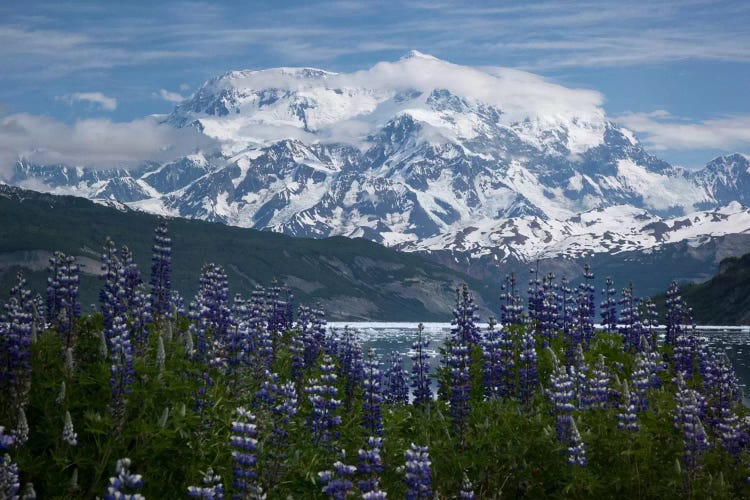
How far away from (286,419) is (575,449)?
181 inches

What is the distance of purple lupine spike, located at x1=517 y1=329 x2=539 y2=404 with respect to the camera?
17.3m

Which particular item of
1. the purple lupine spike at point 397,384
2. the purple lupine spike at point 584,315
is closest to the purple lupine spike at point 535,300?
the purple lupine spike at point 584,315

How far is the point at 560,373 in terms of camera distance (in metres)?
14.7

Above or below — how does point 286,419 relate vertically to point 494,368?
above

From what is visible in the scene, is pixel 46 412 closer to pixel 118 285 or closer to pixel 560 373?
pixel 118 285

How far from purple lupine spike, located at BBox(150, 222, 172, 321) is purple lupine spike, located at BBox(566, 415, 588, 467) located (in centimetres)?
917

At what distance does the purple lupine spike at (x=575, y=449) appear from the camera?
42.2 ft

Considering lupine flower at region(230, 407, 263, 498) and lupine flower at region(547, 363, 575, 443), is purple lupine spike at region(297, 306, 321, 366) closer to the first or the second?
lupine flower at region(547, 363, 575, 443)

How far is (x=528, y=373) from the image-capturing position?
17500 millimetres

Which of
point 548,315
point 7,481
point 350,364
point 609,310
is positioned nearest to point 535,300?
point 548,315

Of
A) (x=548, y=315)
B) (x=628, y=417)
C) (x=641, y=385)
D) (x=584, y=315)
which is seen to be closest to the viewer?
(x=628, y=417)

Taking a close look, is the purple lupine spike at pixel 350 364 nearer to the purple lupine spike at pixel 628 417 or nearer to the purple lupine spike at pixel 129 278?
the purple lupine spike at pixel 129 278

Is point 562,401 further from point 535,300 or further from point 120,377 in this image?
point 535,300

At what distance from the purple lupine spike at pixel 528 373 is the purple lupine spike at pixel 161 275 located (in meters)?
7.74
